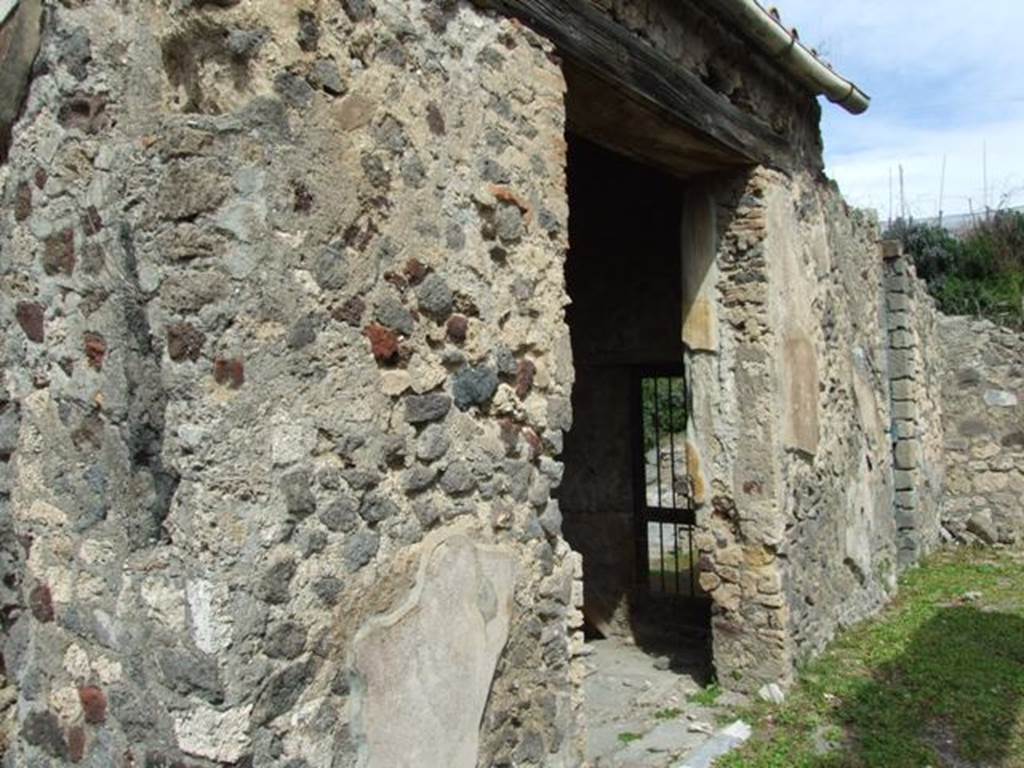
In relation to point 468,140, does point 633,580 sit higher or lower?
lower

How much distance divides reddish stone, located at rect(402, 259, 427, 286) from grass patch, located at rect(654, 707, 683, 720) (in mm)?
2975

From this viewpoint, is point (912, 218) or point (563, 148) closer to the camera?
point (563, 148)

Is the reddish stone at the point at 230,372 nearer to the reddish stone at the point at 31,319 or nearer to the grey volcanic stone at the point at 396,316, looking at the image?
the grey volcanic stone at the point at 396,316

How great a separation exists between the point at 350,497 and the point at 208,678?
0.54 metres

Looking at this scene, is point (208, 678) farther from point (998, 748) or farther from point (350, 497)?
point (998, 748)

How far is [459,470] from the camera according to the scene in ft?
8.83

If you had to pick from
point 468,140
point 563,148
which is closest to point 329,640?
point 468,140

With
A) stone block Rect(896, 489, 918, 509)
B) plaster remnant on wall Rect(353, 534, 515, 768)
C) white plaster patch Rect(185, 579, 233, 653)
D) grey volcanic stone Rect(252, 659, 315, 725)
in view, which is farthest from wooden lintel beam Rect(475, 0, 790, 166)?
stone block Rect(896, 489, 918, 509)

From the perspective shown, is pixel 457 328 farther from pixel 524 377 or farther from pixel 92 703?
pixel 92 703

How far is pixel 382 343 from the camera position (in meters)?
2.44

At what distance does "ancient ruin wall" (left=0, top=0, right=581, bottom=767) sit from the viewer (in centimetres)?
210

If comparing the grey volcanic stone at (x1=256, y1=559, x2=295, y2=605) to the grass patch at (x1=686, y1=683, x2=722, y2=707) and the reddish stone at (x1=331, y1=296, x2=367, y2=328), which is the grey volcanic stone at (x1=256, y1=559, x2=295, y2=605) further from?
the grass patch at (x1=686, y1=683, x2=722, y2=707)

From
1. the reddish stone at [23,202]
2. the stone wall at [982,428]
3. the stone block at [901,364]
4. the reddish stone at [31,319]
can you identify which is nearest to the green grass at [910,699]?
the stone block at [901,364]

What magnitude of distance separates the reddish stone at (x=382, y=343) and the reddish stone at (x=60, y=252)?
0.81m
